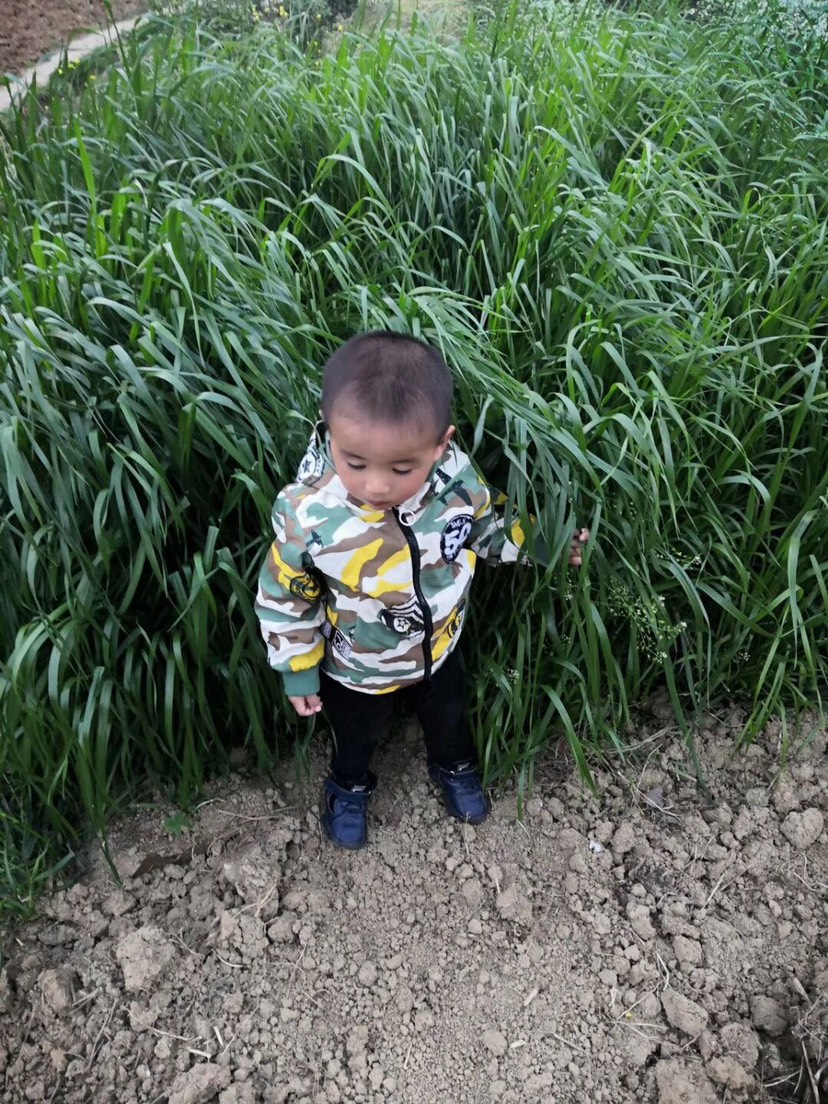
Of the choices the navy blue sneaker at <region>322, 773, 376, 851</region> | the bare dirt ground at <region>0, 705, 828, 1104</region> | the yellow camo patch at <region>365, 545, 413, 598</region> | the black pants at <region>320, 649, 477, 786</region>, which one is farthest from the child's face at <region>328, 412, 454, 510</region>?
the bare dirt ground at <region>0, 705, 828, 1104</region>

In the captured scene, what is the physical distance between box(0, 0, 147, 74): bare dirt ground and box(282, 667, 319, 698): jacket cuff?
12.0ft

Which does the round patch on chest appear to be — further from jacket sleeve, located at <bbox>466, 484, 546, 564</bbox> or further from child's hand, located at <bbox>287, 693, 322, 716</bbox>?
child's hand, located at <bbox>287, 693, 322, 716</bbox>

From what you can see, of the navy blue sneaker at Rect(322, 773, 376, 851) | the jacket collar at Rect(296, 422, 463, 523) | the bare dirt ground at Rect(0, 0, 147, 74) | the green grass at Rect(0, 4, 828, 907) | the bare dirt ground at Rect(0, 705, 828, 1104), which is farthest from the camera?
the bare dirt ground at Rect(0, 0, 147, 74)

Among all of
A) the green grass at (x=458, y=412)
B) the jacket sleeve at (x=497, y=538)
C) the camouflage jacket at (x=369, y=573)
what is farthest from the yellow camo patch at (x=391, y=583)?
the green grass at (x=458, y=412)

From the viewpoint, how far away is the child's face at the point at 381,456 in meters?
1.39

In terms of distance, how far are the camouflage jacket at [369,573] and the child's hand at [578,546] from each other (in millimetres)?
138

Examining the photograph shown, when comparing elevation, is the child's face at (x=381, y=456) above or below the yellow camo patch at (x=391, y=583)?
above

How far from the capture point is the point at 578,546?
1898mm

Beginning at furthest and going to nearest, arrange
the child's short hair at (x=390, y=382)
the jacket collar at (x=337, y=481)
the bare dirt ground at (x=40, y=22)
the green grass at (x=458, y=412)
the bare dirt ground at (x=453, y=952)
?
the bare dirt ground at (x=40, y=22), the green grass at (x=458, y=412), the bare dirt ground at (x=453, y=952), the jacket collar at (x=337, y=481), the child's short hair at (x=390, y=382)

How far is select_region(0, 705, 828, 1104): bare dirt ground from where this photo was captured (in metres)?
1.73

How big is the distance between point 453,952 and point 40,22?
16.6 ft

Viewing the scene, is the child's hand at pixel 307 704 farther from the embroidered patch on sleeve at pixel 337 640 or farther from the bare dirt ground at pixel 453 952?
the bare dirt ground at pixel 453 952

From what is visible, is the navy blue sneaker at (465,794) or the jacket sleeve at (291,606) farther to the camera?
the navy blue sneaker at (465,794)

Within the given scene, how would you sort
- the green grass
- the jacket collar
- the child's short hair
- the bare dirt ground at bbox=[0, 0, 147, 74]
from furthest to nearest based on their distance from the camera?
1. the bare dirt ground at bbox=[0, 0, 147, 74]
2. the green grass
3. the jacket collar
4. the child's short hair
